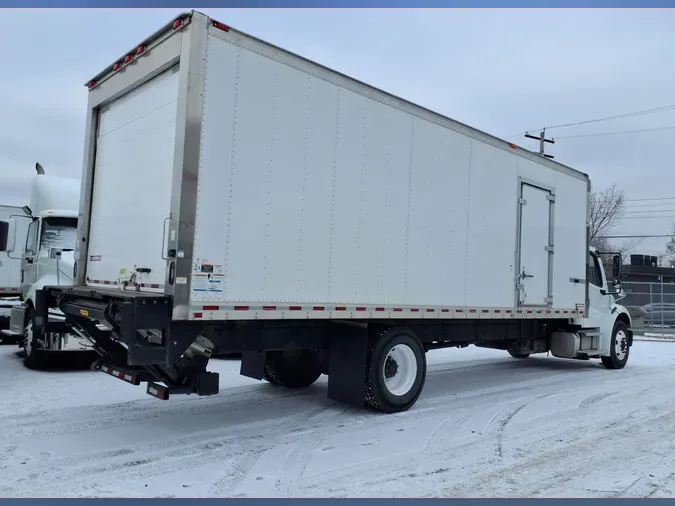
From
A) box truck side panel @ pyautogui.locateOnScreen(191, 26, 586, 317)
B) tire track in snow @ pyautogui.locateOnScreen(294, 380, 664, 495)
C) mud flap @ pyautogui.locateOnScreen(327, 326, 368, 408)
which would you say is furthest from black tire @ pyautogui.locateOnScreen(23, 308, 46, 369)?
tire track in snow @ pyautogui.locateOnScreen(294, 380, 664, 495)

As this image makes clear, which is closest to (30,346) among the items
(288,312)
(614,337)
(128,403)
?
(128,403)

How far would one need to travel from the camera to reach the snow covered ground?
4.79m

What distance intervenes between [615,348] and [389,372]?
7196mm

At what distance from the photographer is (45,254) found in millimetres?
10445

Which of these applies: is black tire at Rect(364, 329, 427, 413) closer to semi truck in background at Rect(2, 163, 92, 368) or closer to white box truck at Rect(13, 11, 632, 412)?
white box truck at Rect(13, 11, 632, 412)

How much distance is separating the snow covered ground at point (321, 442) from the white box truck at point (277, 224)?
59 centimetres

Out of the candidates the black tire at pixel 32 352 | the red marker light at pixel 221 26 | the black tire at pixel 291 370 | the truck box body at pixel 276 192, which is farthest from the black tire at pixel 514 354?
the black tire at pixel 32 352

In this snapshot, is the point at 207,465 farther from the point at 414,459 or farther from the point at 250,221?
the point at 250,221

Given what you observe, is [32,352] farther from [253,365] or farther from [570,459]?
[570,459]

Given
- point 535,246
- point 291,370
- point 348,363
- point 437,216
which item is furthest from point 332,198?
point 535,246

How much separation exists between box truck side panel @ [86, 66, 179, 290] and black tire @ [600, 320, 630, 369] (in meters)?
10.1

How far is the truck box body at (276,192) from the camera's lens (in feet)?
18.0

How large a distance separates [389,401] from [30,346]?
6325 millimetres

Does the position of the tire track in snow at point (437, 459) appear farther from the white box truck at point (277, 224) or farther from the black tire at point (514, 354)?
the black tire at point (514, 354)
